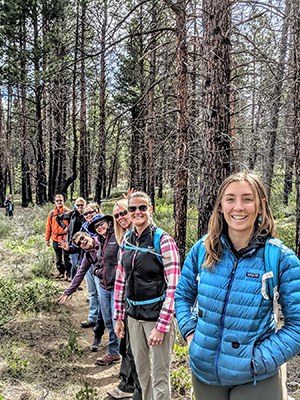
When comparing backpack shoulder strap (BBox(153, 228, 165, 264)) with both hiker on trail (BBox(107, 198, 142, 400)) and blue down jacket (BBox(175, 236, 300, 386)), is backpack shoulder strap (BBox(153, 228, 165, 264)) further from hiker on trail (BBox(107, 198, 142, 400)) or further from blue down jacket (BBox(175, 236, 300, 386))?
blue down jacket (BBox(175, 236, 300, 386))

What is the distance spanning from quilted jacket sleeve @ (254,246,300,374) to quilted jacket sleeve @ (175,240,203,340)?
46 cm

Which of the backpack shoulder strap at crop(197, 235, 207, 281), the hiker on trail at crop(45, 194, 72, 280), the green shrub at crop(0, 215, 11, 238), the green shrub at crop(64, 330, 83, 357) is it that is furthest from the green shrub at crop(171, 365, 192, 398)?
the green shrub at crop(0, 215, 11, 238)

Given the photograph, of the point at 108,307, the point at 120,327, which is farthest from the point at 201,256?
the point at 108,307

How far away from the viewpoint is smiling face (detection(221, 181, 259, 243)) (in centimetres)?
210

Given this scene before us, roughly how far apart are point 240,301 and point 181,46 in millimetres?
5842

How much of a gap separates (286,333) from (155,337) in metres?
1.31

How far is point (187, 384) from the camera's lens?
13.0ft

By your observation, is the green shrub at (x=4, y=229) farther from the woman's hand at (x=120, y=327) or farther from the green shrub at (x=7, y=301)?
the woman's hand at (x=120, y=327)

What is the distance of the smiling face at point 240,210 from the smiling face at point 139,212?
1.15m

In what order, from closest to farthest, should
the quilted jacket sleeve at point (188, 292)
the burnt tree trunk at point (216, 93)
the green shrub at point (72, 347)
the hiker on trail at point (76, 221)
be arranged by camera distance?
the quilted jacket sleeve at point (188, 292) → the green shrub at point (72, 347) → the burnt tree trunk at point (216, 93) → the hiker on trail at point (76, 221)

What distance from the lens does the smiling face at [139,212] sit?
3207mm

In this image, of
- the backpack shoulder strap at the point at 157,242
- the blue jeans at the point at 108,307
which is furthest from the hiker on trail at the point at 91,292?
the backpack shoulder strap at the point at 157,242

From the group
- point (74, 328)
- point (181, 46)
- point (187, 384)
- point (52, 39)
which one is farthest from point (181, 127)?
point (52, 39)

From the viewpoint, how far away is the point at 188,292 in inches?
90.4
